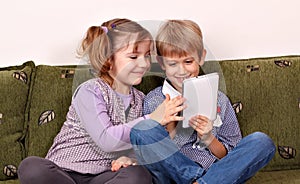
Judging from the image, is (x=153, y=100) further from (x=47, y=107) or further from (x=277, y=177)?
(x=277, y=177)

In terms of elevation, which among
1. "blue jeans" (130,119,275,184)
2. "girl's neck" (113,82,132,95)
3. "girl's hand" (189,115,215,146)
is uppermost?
"girl's neck" (113,82,132,95)

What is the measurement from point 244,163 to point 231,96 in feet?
1.26

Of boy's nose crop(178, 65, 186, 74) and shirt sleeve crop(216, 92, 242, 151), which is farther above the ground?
boy's nose crop(178, 65, 186, 74)

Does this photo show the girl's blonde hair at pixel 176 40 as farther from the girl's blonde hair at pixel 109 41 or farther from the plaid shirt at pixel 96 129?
the plaid shirt at pixel 96 129

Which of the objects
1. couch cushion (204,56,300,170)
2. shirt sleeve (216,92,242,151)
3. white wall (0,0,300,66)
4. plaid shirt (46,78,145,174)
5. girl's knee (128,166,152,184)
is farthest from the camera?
white wall (0,0,300,66)

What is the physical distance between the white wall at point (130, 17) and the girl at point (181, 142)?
0.40 metres

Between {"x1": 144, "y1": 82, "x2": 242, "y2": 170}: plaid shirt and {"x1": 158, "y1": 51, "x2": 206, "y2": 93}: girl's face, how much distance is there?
0.36 feet

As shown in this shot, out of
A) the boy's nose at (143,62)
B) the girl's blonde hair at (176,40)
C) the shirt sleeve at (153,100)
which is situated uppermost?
the girl's blonde hair at (176,40)

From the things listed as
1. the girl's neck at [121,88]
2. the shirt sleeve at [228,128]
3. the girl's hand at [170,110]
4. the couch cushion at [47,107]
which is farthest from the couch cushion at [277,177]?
the couch cushion at [47,107]

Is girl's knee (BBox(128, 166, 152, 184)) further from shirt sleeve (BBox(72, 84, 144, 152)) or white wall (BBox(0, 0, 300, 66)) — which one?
white wall (BBox(0, 0, 300, 66))

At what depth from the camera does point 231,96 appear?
6.40ft

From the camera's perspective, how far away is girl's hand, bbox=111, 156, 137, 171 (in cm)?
167

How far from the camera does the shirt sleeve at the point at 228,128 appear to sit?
5.92 ft

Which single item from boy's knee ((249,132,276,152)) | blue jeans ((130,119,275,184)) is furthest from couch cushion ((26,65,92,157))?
boy's knee ((249,132,276,152))
